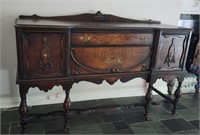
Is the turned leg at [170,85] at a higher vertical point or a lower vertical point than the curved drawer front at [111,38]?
lower

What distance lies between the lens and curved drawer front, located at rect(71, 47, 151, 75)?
1.94 metres

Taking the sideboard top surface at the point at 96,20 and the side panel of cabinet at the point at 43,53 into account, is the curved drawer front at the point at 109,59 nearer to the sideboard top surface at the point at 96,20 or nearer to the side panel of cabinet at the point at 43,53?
the side panel of cabinet at the point at 43,53

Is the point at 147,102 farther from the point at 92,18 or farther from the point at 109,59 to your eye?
the point at 92,18

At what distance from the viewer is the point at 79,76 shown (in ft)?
6.55

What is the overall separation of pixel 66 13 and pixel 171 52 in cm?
120

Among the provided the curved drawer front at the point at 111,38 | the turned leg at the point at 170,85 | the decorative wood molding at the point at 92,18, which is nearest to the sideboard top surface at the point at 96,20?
the decorative wood molding at the point at 92,18

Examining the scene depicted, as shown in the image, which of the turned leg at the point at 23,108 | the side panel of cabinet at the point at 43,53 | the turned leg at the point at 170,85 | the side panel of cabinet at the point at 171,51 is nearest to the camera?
the side panel of cabinet at the point at 43,53

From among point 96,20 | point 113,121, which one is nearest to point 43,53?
point 96,20

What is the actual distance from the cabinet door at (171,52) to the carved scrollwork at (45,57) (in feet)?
3.55

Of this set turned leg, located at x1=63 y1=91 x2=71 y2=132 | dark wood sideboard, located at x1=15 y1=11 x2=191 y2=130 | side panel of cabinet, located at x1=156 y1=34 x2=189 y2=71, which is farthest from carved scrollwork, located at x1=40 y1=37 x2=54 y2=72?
side panel of cabinet, located at x1=156 y1=34 x2=189 y2=71

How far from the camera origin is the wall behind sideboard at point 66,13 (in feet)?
7.19

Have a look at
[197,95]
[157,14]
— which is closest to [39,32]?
[157,14]

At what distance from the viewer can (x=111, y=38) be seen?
1.97 meters

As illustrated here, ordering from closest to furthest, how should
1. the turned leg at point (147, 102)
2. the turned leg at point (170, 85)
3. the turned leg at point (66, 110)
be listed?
the turned leg at point (66, 110) < the turned leg at point (147, 102) < the turned leg at point (170, 85)
